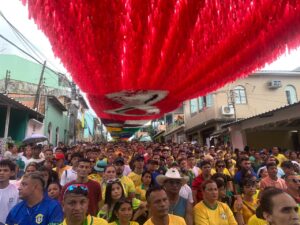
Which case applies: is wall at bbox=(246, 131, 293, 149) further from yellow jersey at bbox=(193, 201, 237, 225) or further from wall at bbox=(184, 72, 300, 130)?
yellow jersey at bbox=(193, 201, 237, 225)

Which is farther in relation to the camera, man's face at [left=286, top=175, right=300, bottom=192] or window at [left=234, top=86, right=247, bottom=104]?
window at [left=234, top=86, right=247, bottom=104]

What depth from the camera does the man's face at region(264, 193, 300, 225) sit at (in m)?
2.00

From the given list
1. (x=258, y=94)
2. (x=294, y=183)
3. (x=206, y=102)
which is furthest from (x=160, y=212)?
(x=258, y=94)

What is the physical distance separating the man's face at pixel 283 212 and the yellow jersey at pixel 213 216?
1.33 metres

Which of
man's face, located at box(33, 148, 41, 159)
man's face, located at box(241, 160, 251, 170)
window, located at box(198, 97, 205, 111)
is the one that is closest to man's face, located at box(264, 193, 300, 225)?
man's face, located at box(241, 160, 251, 170)

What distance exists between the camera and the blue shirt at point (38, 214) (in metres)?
2.74

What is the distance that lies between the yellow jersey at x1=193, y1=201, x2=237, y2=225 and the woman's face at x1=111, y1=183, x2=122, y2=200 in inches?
37.1

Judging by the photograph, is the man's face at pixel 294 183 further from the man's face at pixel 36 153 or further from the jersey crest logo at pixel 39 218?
the man's face at pixel 36 153

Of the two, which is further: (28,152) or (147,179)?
(28,152)

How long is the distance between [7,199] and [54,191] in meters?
0.55

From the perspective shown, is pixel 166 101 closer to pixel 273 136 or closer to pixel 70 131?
pixel 273 136

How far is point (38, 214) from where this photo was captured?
9.06ft

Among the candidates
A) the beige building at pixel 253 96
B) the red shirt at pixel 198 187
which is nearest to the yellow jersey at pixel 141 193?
the red shirt at pixel 198 187

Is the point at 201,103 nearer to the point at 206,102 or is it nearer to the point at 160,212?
the point at 206,102
